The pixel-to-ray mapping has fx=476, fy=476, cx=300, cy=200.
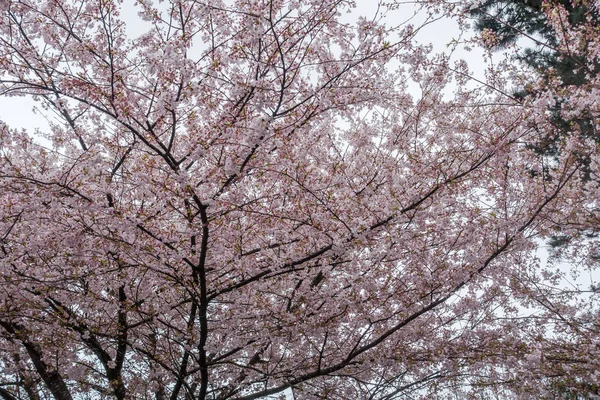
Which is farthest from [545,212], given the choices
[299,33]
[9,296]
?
[9,296]

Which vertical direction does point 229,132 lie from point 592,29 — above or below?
below

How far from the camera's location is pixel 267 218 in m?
4.63

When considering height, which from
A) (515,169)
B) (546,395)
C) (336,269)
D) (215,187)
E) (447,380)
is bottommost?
(546,395)

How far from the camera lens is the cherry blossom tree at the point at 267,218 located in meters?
3.93

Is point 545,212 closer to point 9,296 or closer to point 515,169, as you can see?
point 515,169

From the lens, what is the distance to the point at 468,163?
473cm

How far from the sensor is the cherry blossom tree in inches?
155

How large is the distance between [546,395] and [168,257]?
454cm

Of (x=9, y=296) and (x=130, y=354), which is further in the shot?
(x=130, y=354)

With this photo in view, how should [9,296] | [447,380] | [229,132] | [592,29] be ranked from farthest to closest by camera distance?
1. [447,380]
2. [9,296]
3. [592,29]
4. [229,132]

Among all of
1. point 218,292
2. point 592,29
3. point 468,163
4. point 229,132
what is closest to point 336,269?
point 218,292

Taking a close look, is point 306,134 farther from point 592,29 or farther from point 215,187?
point 592,29

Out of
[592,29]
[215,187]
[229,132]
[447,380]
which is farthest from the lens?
[447,380]

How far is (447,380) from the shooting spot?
5.49 metres
